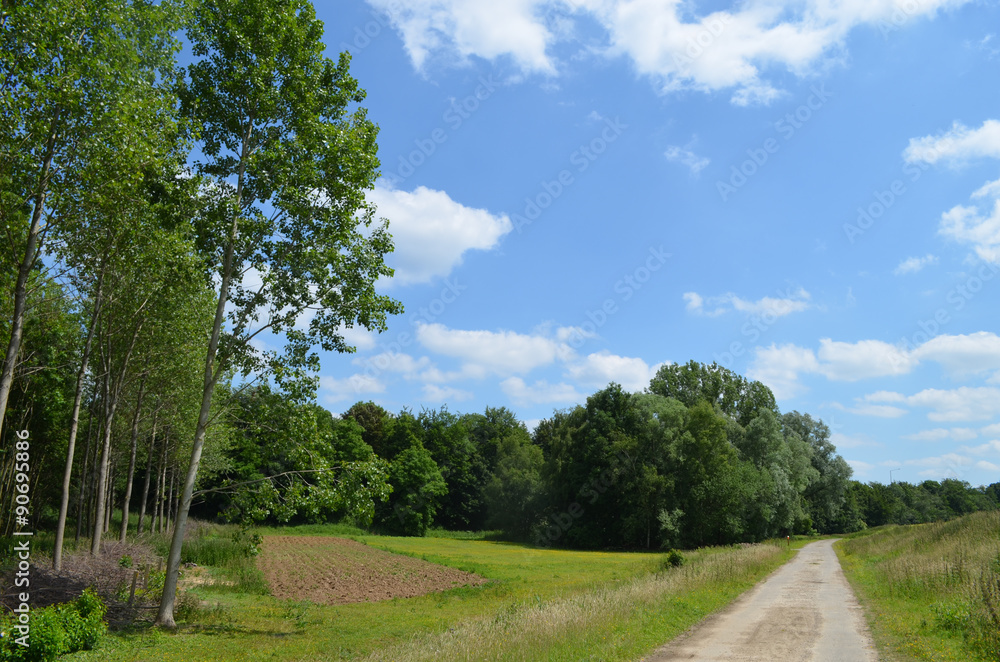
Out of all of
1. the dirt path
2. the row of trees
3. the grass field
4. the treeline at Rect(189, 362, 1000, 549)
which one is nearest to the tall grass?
the grass field

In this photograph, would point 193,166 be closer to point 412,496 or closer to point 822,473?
point 412,496

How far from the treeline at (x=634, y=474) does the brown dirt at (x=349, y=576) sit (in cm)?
714

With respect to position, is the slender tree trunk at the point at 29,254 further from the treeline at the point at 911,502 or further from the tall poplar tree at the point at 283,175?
the treeline at the point at 911,502

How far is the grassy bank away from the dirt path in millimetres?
630

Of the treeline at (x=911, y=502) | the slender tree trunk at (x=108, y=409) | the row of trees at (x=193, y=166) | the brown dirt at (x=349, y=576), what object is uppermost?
the row of trees at (x=193, y=166)

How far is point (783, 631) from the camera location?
15312 mm

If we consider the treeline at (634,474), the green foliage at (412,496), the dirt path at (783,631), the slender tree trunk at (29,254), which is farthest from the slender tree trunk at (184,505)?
the green foliage at (412,496)

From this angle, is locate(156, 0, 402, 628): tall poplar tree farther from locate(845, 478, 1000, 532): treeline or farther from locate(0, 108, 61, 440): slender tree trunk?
locate(845, 478, 1000, 532): treeline

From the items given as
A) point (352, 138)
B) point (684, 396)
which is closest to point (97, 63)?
point (352, 138)

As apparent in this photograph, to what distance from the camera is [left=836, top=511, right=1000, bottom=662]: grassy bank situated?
41.9 ft

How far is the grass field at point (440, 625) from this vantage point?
41.2 feet

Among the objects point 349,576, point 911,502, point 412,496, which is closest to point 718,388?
point 412,496

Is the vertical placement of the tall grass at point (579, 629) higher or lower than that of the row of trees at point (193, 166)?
lower

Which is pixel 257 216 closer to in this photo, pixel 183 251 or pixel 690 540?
pixel 183 251
